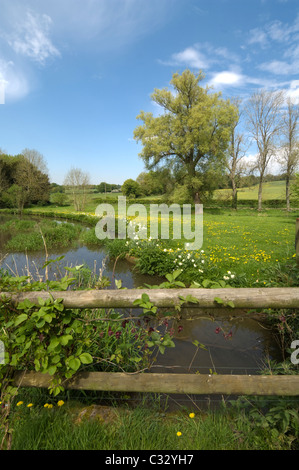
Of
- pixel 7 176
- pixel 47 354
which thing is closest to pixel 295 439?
pixel 47 354

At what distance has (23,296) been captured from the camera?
1836mm

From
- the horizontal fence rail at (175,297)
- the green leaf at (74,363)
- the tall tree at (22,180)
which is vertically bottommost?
the green leaf at (74,363)

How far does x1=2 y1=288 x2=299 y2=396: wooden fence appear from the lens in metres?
1.75

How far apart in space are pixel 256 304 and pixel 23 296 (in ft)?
6.37

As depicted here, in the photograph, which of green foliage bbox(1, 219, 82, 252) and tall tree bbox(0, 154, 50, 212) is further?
tall tree bbox(0, 154, 50, 212)

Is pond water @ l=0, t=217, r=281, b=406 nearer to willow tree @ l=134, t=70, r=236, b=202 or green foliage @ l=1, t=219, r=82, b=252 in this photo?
green foliage @ l=1, t=219, r=82, b=252

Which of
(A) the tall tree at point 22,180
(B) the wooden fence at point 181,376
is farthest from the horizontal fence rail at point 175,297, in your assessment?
(A) the tall tree at point 22,180

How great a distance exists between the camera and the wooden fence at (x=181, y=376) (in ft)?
5.75

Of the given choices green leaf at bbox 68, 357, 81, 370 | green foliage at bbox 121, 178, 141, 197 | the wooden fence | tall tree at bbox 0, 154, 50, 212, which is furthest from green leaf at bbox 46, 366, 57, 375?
green foliage at bbox 121, 178, 141, 197

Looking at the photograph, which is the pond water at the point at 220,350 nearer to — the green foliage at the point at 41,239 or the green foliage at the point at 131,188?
the green foliage at the point at 41,239

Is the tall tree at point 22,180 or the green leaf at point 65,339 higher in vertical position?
the tall tree at point 22,180

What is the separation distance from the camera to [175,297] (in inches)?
69.7

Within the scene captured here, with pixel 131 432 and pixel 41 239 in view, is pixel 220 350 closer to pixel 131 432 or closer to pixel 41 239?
pixel 131 432

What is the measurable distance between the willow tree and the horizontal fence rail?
24.0 m
